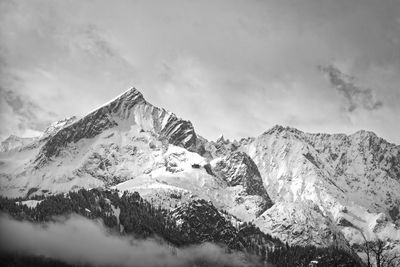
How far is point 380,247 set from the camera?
73750 mm

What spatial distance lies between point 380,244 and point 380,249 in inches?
38.1

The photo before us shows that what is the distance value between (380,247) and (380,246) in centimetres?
15

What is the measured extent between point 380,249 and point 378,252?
2.78 ft

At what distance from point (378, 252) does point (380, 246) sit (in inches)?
42.9

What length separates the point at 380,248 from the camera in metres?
74.2

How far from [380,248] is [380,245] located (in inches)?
17.3

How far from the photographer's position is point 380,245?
74.1 metres

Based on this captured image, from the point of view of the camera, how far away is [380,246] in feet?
A: 242

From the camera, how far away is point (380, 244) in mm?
74438

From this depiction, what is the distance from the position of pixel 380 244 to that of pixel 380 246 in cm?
79

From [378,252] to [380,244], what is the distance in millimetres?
984

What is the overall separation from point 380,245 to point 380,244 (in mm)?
394

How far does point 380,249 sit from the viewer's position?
75.1 meters
